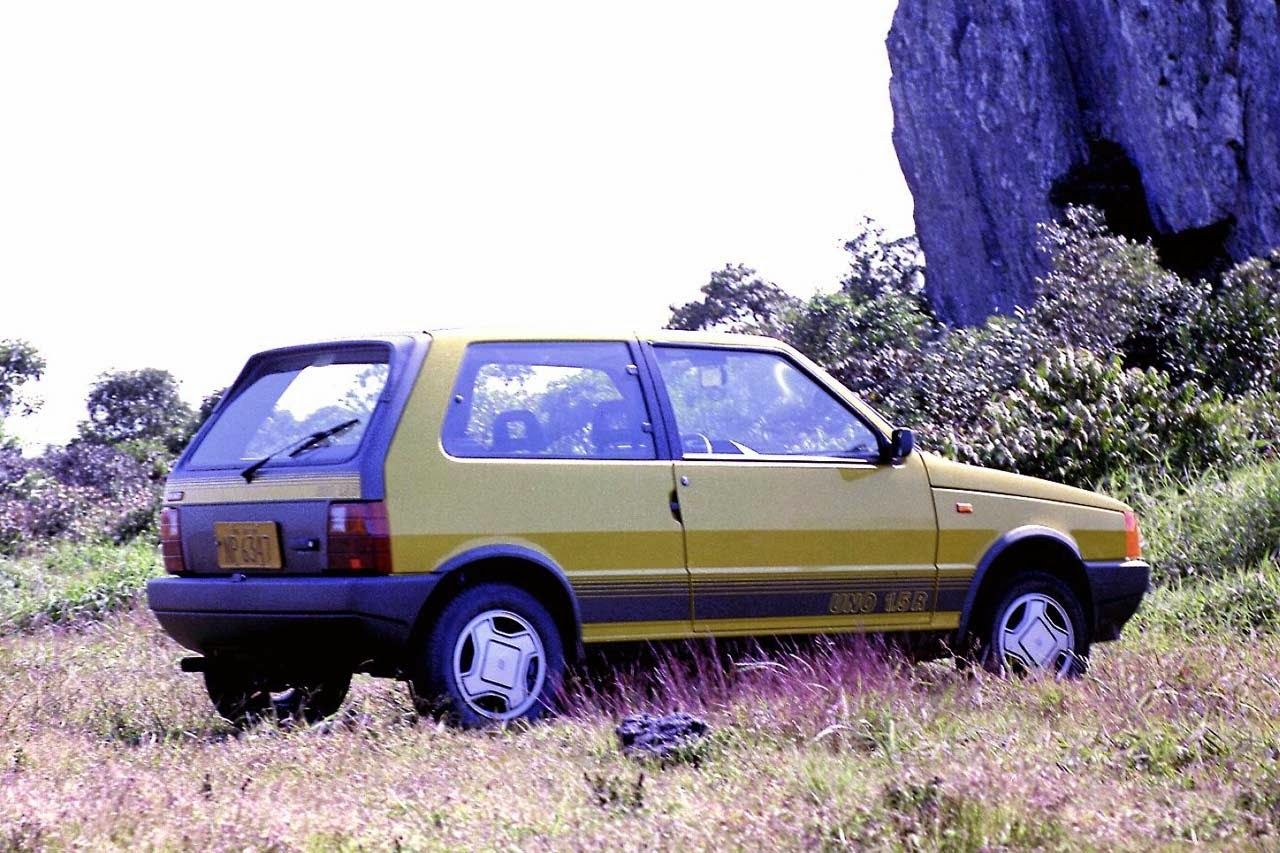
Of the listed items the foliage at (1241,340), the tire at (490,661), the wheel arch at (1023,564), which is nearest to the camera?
the tire at (490,661)

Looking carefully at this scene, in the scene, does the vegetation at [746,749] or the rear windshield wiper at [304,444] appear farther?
the rear windshield wiper at [304,444]

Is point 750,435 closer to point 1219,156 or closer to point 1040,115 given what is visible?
point 1219,156

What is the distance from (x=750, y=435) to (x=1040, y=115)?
1395 inches

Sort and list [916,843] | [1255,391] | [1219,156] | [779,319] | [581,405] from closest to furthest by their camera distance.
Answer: [916,843] → [581,405] → [1255,391] → [779,319] → [1219,156]

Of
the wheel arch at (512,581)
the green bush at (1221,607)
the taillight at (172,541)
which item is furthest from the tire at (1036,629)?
the taillight at (172,541)

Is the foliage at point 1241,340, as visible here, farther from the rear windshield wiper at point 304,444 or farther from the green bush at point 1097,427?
the rear windshield wiper at point 304,444

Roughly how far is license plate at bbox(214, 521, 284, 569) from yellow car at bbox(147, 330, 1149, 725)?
0.01m

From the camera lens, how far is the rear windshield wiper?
6.67 m

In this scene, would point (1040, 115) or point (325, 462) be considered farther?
point (1040, 115)

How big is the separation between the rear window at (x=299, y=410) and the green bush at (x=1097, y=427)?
8424 millimetres

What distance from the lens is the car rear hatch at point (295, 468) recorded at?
20.9 ft

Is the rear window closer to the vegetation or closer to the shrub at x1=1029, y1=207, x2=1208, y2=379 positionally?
the vegetation

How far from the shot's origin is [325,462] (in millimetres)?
6535

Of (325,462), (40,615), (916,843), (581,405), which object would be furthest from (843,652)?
(40,615)
